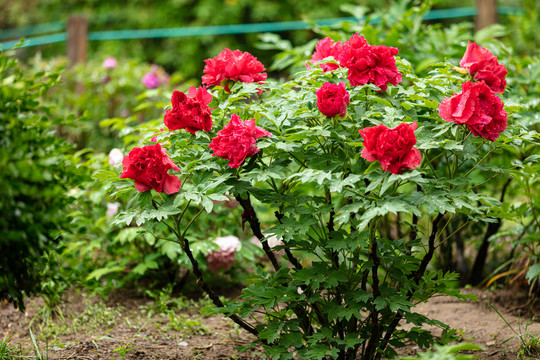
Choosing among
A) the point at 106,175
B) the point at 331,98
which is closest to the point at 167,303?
the point at 106,175

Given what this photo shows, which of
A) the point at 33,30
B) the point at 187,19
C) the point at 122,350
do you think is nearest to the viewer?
the point at 122,350

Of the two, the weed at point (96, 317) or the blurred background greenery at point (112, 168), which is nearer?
the blurred background greenery at point (112, 168)

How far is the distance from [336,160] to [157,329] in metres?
1.44

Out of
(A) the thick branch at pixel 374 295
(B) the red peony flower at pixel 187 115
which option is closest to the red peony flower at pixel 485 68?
(A) the thick branch at pixel 374 295

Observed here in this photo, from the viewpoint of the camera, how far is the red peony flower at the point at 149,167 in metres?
1.70

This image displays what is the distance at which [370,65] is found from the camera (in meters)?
1.77

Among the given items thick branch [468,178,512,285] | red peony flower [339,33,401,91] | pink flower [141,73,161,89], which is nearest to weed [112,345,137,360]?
red peony flower [339,33,401,91]

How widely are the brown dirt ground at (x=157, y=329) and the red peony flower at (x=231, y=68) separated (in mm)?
1179

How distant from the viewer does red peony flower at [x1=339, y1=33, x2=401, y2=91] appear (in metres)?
1.77

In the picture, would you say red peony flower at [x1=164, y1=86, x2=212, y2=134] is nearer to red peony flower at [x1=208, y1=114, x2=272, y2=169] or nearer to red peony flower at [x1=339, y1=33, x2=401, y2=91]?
red peony flower at [x1=208, y1=114, x2=272, y2=169]

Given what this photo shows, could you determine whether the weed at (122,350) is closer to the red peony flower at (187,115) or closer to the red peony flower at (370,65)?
the red peony flower at (187,115)

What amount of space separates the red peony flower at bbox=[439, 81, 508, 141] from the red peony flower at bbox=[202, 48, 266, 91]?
2.29 ft

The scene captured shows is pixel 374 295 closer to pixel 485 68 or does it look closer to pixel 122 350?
pixel 485 68

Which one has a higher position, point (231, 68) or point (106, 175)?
point (231, 68)
